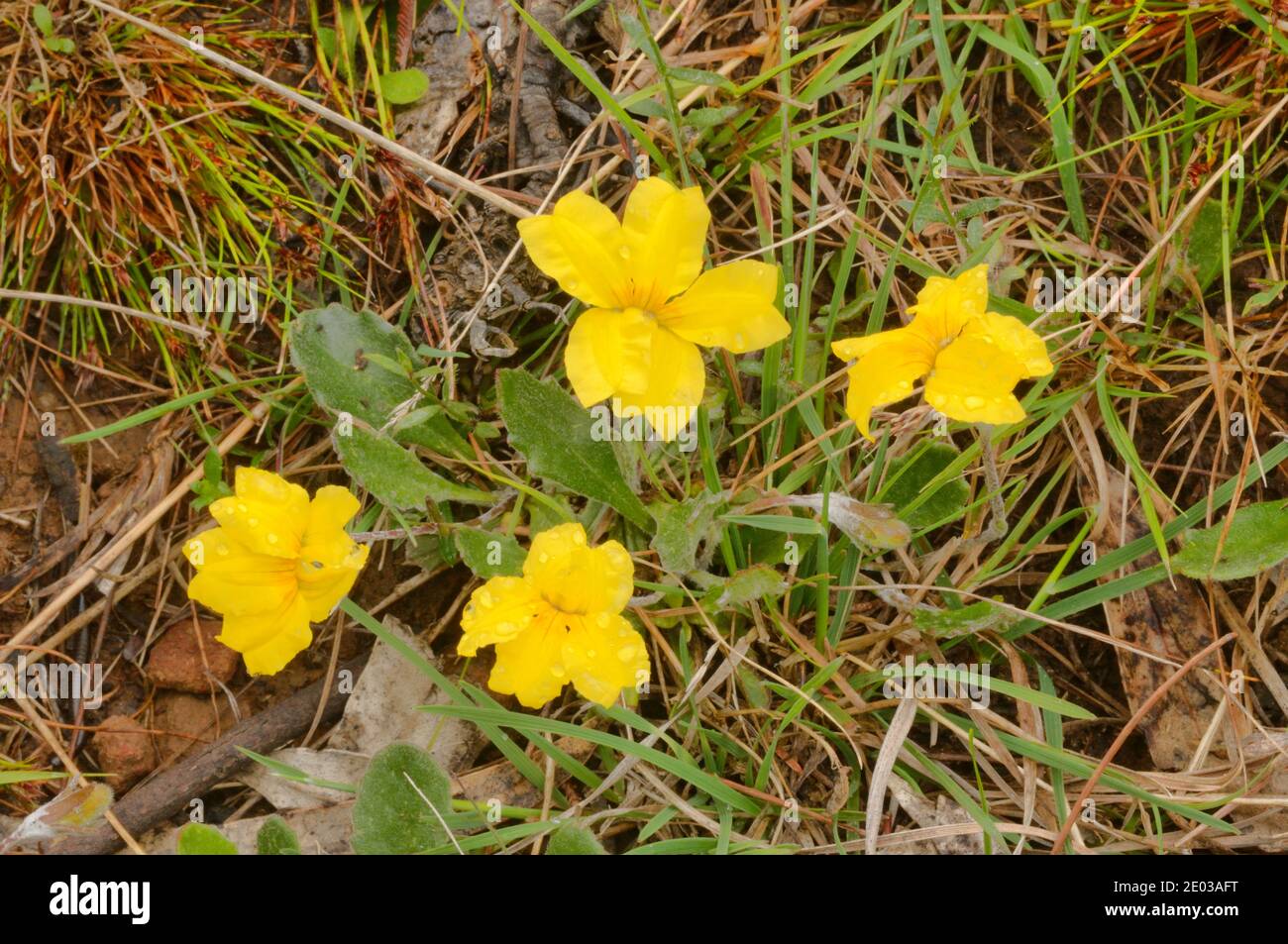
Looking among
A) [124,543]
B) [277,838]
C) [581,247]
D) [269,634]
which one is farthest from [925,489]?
[124,543]

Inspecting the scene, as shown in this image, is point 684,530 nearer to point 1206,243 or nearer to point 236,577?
point 236,577

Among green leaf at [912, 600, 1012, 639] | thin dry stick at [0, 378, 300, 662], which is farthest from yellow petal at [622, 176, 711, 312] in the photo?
thin dry stick at [0, 378, 300, 662]

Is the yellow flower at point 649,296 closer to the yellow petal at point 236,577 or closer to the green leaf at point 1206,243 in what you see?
the yellow petal at point 236,577

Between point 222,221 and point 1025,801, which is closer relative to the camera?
point 1025,801

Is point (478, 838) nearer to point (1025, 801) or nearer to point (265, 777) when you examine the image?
point (265, 777)

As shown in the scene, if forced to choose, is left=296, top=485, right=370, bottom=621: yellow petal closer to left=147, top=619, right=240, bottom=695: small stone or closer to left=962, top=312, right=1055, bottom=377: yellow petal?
left=147, top=619, right=240, bottom=695: small stone
